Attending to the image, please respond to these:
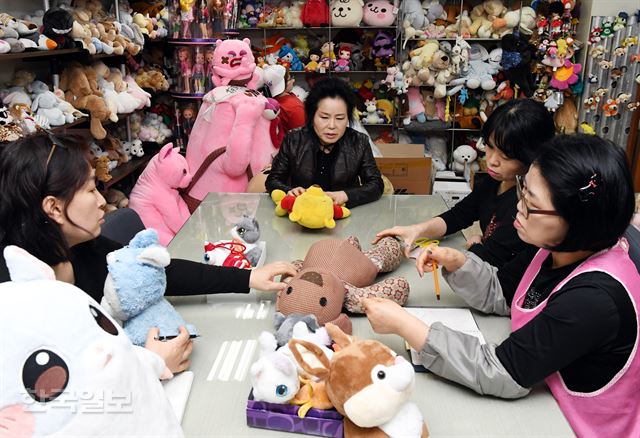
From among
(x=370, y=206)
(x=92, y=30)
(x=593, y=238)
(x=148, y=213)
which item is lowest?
(x=148, y=213)

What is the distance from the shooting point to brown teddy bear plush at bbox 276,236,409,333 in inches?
47.6

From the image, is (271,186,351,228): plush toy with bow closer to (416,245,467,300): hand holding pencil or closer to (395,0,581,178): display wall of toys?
(416,245,467,300): hand holding pencil

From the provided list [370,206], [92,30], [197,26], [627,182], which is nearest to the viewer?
[627,182]

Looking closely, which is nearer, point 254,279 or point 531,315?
point 531,315

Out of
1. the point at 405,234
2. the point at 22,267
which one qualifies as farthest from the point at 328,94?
the point at 22,267

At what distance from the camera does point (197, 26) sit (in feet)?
13.1

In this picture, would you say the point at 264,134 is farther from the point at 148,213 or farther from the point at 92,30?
the point at 92,30

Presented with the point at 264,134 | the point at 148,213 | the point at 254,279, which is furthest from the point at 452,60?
the point at 254,279

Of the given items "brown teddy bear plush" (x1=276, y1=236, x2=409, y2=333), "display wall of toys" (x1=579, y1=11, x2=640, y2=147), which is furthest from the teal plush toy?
"display wall of toys" (x1=579, y1=11, x2=640, y2=147)

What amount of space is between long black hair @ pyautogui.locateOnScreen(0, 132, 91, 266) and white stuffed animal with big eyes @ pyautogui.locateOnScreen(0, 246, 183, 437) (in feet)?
1.42

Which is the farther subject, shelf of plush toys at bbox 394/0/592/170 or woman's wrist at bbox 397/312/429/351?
shelf of plush toys at bbox 394/0/592/170

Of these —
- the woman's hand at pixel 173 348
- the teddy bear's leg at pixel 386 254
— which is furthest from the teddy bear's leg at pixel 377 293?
the woman's hand at pixel 173 348

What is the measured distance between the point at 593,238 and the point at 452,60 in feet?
12.8

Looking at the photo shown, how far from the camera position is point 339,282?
1.28m
